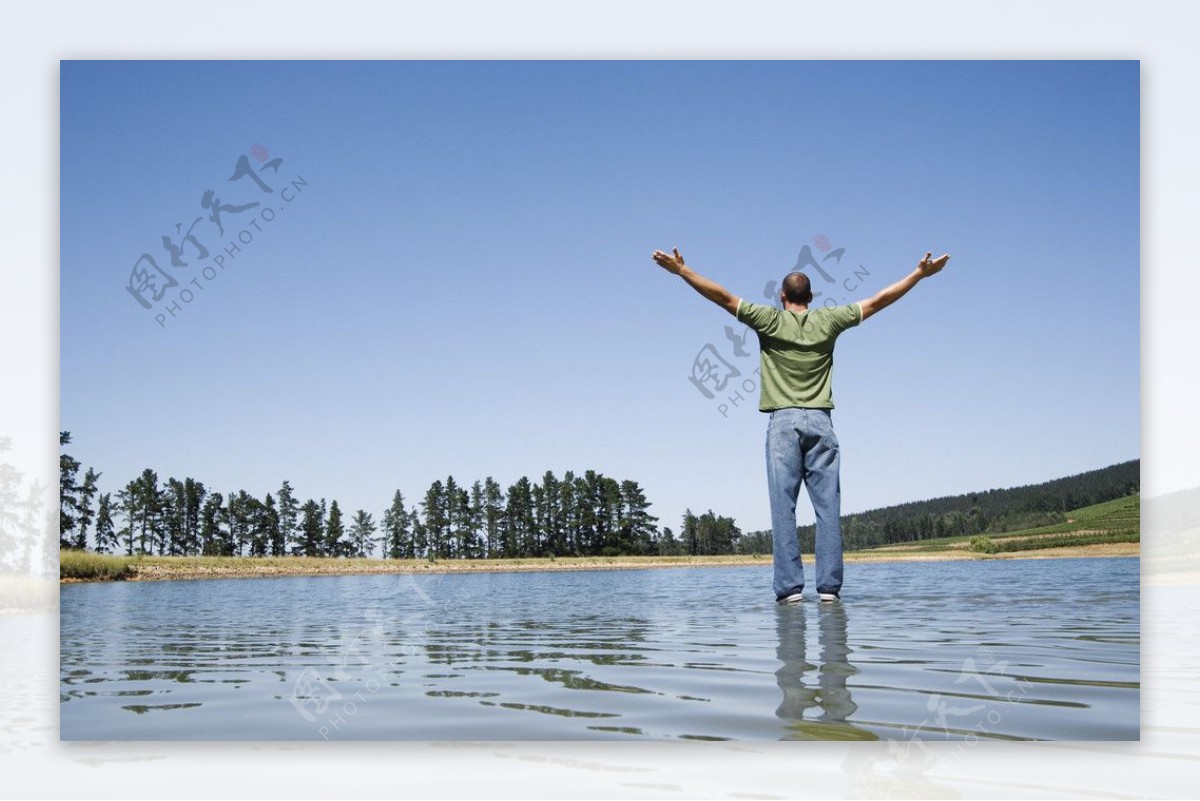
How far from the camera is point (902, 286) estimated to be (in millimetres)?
6059

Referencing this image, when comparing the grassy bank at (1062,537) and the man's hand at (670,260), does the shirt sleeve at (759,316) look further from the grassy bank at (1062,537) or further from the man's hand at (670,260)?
the grassy bank at (1062,537)

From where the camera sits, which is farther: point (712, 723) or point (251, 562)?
point (251, 562)

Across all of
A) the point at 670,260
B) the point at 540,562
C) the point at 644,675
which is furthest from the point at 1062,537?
the point at 540,562

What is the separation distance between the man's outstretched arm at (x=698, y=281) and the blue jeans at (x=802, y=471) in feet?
2.38

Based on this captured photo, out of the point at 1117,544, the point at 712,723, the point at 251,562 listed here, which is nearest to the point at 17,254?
the point at 712,723

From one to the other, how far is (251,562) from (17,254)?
30.9 m

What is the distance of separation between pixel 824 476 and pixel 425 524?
46.8 metres

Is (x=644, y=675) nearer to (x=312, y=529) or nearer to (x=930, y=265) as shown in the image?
(x=930, y=265)

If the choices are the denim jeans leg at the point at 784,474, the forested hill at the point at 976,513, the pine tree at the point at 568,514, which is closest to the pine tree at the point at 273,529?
the pine tree at the point at 568,514

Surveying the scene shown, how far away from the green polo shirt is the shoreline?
4.62 meters

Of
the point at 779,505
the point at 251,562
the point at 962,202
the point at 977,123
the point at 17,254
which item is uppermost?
the point at 977,123

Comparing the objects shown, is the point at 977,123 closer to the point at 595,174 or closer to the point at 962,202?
the point at 962,202

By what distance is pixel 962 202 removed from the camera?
809 centimetres

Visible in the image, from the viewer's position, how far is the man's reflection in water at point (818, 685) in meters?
3.58
